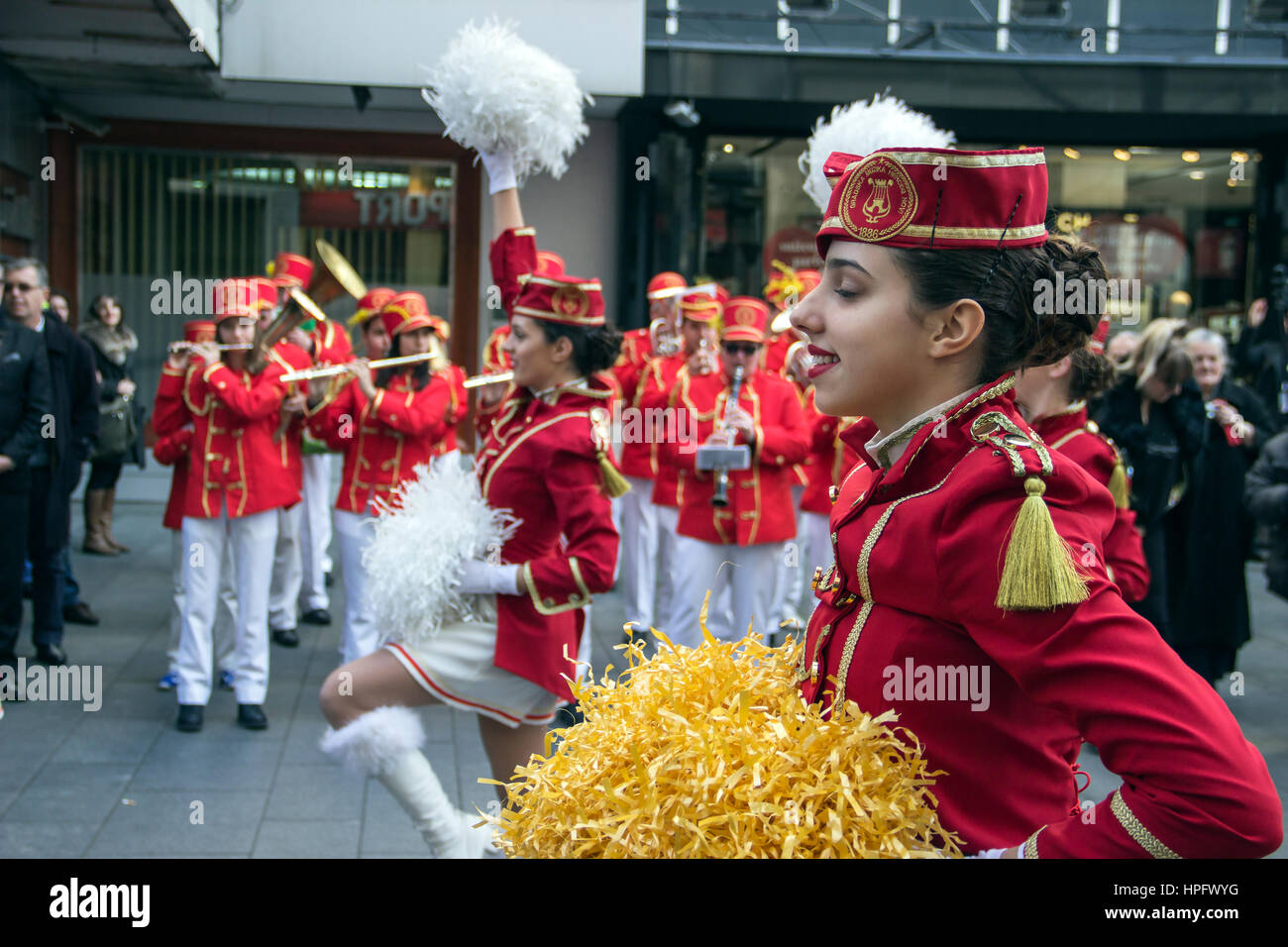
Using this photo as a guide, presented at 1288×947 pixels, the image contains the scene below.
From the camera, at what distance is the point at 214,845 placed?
168 inches

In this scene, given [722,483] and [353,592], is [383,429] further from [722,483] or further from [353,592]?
[722,483]

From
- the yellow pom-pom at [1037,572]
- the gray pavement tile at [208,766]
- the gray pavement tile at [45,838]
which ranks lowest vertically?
the gray pavement tile at [208,766]

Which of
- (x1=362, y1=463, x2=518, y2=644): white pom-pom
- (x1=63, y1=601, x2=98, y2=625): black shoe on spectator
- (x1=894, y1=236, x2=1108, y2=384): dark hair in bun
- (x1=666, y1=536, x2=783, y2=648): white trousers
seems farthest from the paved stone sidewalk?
(x1=894, y1=236, x2=1108, y2=384): dark hair in bun

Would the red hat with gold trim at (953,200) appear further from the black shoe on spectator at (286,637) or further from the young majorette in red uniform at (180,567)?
the black shoe on spectator at (286,637)

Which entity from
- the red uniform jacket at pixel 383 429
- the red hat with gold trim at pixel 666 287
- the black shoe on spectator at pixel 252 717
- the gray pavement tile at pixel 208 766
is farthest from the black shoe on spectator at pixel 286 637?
the red hat with gold trim at pixel 666 287

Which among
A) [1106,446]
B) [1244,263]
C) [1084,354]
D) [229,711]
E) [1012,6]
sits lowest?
[229,711]

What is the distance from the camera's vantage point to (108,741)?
5445mm

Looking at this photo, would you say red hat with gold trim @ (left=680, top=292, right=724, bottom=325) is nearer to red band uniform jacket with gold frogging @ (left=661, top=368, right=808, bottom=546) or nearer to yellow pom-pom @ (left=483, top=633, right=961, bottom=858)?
red band uniform jacket with gold frogging @ (left=661, top=368, right=808, bottom=546)

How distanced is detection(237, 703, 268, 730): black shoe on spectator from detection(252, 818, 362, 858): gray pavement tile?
1.29 m

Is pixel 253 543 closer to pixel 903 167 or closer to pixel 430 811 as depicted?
pixel 430 811

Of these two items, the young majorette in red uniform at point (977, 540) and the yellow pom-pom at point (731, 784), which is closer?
the young majorette in red uniform at point (977, 540)

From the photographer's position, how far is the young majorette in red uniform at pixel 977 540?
1.28m
